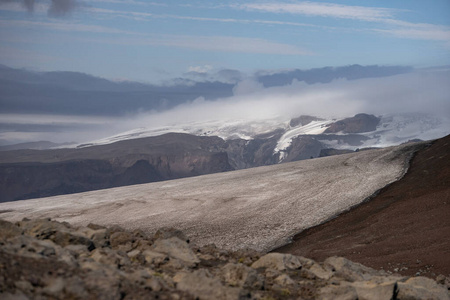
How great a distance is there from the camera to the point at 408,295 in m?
12.8

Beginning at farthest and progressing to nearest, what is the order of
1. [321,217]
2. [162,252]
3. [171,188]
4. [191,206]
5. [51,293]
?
[171,188]
[191,206]
[321,217]
[162,252]
[51,293]

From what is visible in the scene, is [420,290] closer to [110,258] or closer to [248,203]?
[110,258]

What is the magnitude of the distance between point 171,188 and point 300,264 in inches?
1386

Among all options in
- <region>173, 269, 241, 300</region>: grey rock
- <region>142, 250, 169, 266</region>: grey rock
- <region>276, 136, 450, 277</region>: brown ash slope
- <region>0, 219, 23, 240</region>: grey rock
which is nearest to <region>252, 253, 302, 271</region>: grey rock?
<region>142, 250, 169, 266</region>: grey rock

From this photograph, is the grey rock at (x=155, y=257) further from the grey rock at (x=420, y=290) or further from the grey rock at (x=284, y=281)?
the grey rock at (x=420, y=290)

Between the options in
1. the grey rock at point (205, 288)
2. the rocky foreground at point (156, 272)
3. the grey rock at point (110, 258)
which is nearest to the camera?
the rocky foreground at point (156, 272)

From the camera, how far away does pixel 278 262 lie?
14.3 m

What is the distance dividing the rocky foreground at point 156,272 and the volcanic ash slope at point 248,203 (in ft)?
44.8

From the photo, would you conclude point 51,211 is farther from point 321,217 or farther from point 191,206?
point 321,217

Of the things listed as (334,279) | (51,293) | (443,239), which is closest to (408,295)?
(334,279)

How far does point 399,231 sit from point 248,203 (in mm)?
13735

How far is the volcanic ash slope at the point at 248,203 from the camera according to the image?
104ft

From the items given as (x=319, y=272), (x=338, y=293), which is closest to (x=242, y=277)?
(x=338, y=293)

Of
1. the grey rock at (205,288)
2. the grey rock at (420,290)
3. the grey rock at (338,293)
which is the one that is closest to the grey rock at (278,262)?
the grey rock at (338,293)
